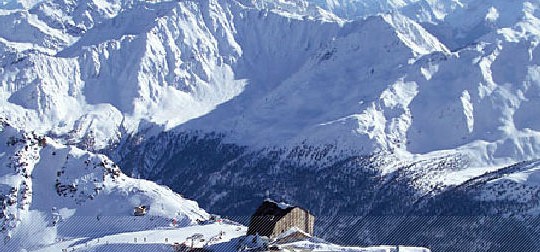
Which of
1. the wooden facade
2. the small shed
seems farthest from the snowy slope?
the wooden facade

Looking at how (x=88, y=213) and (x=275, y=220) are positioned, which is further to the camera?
(x=88, y=213)

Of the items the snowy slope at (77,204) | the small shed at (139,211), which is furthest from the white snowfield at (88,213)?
the small shed at (139,211)

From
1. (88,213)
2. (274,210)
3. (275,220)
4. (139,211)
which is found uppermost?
(139,211)

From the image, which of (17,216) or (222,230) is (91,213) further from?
(222,230)

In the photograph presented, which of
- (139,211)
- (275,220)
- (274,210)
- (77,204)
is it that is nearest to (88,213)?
(77,204)

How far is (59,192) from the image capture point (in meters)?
194

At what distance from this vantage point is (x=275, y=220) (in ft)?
452

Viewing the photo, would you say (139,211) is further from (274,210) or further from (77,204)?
(274,210)

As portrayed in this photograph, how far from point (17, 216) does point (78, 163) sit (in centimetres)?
1871

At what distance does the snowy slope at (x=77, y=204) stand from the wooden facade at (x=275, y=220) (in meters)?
39.1

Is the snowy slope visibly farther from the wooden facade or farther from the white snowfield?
the wooden facade

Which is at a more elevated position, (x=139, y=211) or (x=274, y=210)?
(x=139, y=211)

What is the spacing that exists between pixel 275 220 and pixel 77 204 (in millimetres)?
66169

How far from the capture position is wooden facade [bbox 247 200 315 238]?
135625 mm
